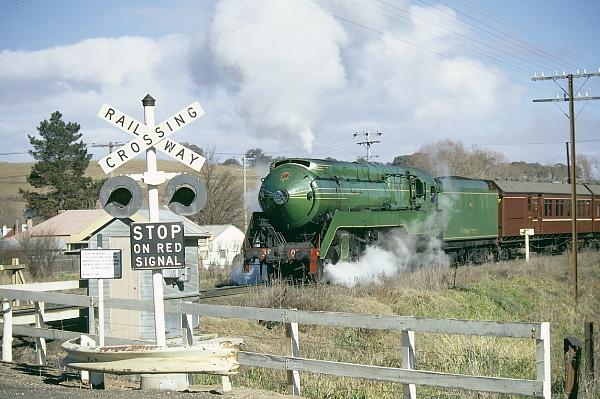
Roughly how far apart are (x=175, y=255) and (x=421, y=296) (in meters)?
16.2

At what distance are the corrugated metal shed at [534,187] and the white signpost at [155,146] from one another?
96.9 feet

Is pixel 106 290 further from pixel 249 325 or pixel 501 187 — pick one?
pixel 501 187

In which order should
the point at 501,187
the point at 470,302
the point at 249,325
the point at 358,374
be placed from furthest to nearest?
1. the point at 501,187
2. the point at 470,302
3. the point at 249,325
4. the point at 358,374

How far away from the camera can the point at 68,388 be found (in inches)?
397

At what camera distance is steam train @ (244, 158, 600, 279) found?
952 inches

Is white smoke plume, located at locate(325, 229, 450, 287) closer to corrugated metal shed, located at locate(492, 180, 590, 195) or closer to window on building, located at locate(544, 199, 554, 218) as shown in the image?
corrugated metal shed, located at locate(492, 180, 590, 195)

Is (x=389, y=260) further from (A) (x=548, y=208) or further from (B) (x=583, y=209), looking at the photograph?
(B) (x=583, y=209)

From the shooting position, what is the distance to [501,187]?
37.5 metres

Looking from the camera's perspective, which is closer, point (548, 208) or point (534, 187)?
point (534, 187)

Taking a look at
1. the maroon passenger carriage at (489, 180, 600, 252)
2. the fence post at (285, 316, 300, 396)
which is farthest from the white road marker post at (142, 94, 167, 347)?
the maroon passenger carriage at (489, 180, 600, 252)

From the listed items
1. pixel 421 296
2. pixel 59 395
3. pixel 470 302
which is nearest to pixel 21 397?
pixel 59 395

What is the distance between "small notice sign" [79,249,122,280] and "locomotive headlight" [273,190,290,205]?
13.3 metres

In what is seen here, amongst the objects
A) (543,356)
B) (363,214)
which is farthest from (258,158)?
(543,356)

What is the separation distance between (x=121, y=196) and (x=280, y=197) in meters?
14.4
